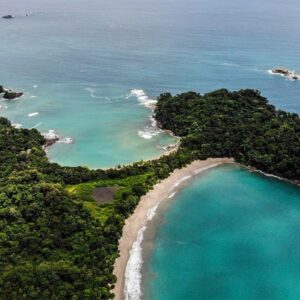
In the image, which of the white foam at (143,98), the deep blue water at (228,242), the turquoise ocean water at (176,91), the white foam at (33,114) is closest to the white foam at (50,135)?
the turquoise ocean water at (176,91)

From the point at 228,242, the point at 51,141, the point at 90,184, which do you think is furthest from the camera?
the point at 51,141

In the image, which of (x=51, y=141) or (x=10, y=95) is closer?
(x=51, y=141)

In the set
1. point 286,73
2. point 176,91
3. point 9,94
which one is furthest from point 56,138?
point 286,73

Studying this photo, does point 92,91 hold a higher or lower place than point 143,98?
higher

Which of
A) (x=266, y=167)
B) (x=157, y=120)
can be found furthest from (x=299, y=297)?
(x=157, y=120)

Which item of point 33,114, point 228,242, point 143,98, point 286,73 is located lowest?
point 228,242

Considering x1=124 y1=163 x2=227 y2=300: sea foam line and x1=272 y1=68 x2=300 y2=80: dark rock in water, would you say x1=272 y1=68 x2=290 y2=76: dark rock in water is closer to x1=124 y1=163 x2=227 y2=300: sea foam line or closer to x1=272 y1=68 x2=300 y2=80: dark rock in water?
x1=272 y1=68 x2=300 y2=80: dark rock in water

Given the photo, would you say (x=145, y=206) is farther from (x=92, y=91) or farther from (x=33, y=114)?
(x=92, y=91)

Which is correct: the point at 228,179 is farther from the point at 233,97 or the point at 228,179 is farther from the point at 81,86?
the point at 81,86
